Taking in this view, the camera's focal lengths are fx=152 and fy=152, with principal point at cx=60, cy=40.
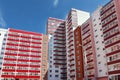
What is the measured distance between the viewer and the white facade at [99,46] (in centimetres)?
6281

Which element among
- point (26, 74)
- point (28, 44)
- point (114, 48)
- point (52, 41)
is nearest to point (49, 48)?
point (52, 41)

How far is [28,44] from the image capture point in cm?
10350

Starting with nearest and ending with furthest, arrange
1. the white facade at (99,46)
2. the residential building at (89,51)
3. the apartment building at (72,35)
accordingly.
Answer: the white facade at (99,46)
the residential building at (89,51)
the apartment building at (72,35)

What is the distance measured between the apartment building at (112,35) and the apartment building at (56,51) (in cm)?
5311

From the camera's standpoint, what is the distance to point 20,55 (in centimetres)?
A: 9825

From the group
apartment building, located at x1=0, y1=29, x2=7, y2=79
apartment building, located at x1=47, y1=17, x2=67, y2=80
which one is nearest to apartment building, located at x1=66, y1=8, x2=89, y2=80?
apartment building, located at x1=47, y1=17, x2=67, y2=80

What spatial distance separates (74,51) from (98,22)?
980 inches

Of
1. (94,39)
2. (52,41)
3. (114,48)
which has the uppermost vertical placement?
(52,41)

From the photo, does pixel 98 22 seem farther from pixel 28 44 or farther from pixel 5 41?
pixel 5 41

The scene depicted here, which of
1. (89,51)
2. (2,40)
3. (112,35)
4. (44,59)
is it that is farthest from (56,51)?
(112,35)

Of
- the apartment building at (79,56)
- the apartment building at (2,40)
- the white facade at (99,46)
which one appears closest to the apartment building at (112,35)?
the white facade at (99,46)

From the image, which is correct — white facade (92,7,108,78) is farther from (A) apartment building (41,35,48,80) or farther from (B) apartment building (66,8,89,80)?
(A) apartment building (41,35,48,80)

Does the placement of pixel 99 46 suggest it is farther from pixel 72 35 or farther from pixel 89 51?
pixel 72 35

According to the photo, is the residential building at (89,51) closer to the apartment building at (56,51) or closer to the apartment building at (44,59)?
the apartment building at (56,51)
